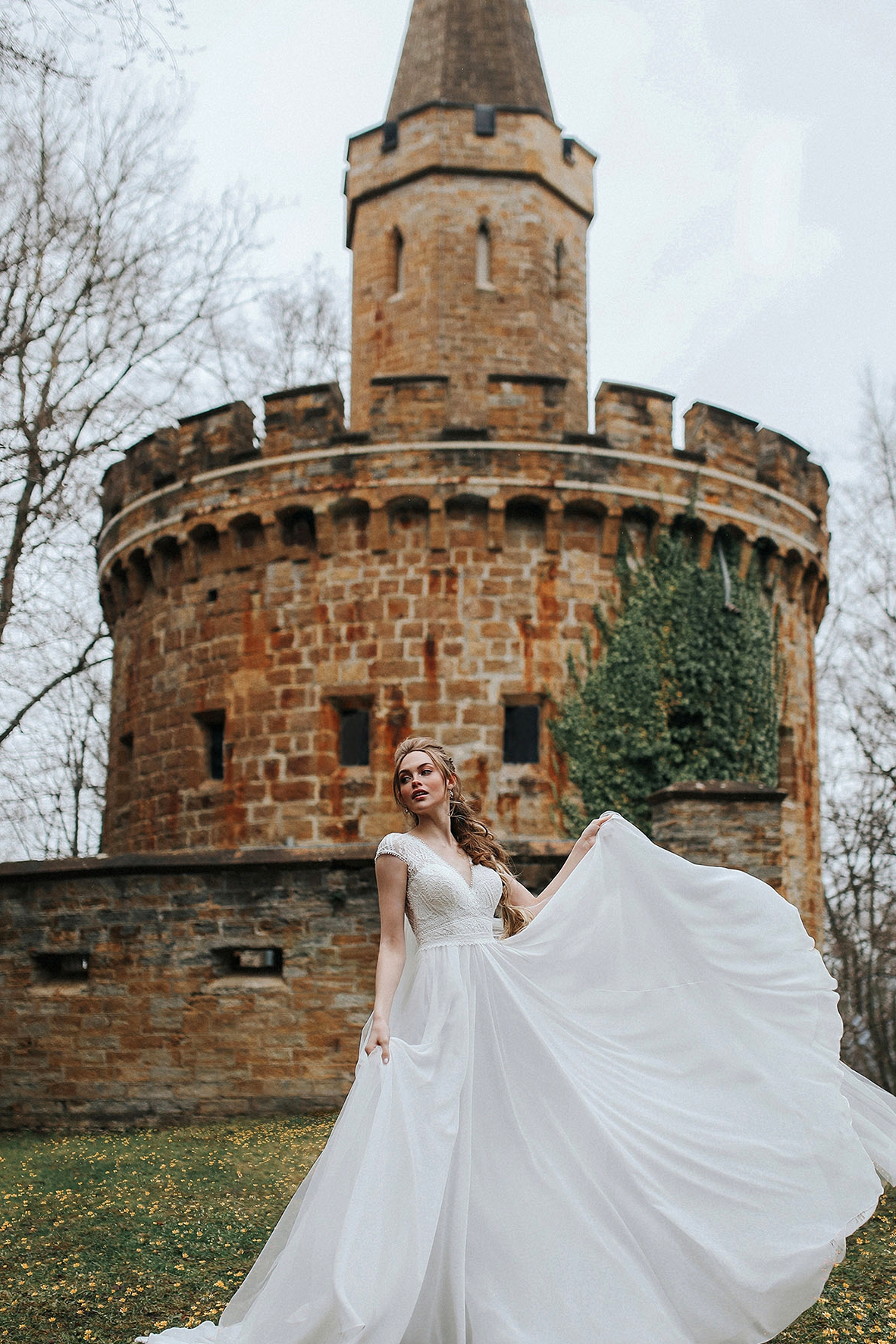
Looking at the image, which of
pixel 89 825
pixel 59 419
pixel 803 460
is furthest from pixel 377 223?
pixel 89 825

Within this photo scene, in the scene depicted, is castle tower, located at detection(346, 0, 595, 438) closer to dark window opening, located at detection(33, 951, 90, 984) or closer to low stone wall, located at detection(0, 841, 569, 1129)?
low stone wall, located at detection(0, 841, 569, 1129)

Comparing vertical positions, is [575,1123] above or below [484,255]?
below

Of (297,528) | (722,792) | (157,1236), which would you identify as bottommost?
(157,1236)

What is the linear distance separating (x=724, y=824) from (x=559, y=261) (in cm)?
879

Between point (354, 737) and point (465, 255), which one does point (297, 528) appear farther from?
point (465, 255)

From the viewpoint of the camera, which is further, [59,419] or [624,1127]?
[59,419]

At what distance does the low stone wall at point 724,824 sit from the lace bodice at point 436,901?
447 centimetres

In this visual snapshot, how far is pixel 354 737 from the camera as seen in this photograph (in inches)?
443

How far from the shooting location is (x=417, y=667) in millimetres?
11023

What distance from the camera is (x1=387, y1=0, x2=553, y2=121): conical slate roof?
1460cm

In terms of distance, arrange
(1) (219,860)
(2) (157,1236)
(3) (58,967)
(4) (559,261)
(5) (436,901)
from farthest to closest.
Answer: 1. (4) (559,261)
2. (3) (58,967)
3. (1) (219,860)
4. (2) (157,1236)
5. (5) (436,901)

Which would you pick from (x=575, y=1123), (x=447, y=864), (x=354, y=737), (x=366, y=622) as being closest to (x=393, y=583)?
(x=366, y=622)

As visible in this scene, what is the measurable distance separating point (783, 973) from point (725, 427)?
29.3 ft

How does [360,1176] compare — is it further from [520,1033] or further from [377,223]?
[377,223]
